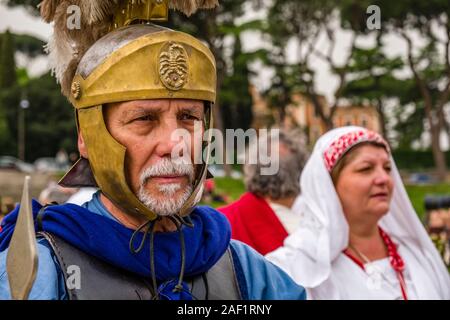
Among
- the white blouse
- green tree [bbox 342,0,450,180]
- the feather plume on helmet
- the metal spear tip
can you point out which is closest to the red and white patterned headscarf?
the white blouse

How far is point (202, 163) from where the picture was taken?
205 cm

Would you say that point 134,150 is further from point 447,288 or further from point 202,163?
point 447,288

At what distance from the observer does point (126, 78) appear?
1.93 m

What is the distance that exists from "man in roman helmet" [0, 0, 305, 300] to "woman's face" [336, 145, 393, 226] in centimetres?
176

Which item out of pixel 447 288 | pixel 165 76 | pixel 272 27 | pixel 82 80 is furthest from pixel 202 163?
pixel 272 27

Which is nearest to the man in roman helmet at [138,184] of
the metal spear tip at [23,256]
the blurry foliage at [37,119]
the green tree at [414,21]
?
the metal spear tip at [23,256]

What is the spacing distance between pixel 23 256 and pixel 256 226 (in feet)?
9.38

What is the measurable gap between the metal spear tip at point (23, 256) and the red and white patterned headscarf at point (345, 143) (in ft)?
8.23

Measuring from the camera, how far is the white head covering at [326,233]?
3717 mm

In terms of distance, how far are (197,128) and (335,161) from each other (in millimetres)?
2018

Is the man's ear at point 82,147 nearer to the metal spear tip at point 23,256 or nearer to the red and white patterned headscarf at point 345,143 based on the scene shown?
the metal spear tip at point 23,256

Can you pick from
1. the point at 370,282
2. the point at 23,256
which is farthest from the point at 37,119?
the point at 23,256

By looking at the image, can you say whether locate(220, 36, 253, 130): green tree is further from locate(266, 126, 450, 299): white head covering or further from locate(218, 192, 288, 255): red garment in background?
locate(266, 126, 450, 299): white head covering

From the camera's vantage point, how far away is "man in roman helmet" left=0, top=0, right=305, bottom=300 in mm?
1891
